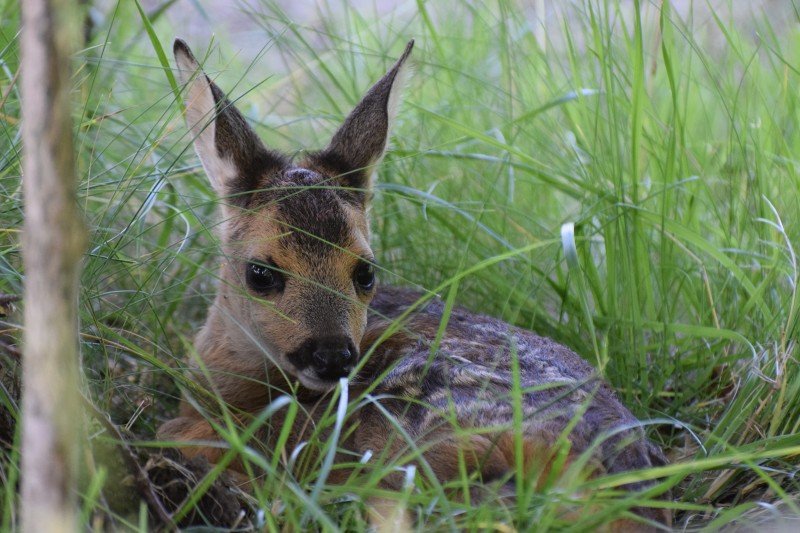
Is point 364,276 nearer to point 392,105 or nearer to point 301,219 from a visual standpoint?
point 301,219

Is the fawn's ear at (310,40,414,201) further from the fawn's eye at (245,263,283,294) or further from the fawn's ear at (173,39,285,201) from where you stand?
the fawn's eye at (245,263,283,294)

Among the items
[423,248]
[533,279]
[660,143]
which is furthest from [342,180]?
[660,143]

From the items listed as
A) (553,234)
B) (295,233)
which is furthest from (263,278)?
(553,234)

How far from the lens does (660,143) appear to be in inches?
Result: 181

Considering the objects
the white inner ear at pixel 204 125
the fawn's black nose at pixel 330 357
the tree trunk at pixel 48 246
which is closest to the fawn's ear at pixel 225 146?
the white inner ear at pixel 204 125

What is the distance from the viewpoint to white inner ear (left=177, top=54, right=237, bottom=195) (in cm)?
392

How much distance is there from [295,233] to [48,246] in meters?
1.91

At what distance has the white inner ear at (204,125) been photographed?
3.92m

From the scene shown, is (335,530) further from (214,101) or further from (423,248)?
(423,248)

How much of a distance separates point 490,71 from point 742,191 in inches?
70.3

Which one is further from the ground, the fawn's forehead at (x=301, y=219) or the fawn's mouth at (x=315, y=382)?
the fawn's forehead at (x=301, y=219)

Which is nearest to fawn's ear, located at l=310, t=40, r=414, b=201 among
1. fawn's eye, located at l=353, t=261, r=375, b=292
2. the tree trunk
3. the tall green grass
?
the tall green grass

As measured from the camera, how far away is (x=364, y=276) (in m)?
3.95

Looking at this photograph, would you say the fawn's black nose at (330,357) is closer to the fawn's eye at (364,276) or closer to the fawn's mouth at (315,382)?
the fawn's mouth at (315,382)
